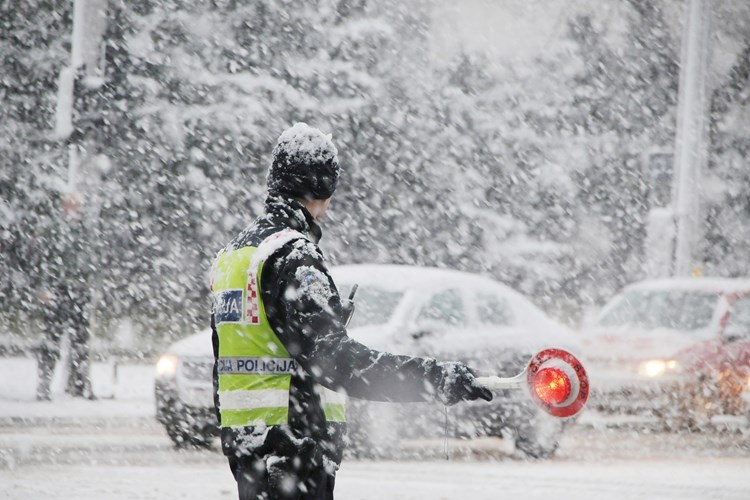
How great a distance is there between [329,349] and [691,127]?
1790cm

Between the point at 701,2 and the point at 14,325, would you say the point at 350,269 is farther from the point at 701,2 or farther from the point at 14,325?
the point at 14,325

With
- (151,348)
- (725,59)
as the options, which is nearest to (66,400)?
(151,348)

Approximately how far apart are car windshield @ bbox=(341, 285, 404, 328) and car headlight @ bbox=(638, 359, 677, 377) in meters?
3.21

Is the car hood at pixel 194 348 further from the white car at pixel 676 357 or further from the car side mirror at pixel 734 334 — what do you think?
the car side mirror at pixel 734 334

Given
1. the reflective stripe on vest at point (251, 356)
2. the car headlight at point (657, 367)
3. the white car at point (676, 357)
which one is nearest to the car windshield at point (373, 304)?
the white car at point (676, 357)

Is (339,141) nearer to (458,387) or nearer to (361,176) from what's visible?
(361,176)

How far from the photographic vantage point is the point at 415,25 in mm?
27203

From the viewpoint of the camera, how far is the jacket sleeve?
3.69 meters

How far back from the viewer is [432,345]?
39.9 ft

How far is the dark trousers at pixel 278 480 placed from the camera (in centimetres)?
385

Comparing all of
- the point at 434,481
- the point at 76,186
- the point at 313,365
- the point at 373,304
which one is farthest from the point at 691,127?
the point at 313,365

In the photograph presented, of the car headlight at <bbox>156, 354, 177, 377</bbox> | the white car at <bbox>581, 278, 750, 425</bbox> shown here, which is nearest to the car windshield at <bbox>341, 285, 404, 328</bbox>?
the car headlight at <bbox>156, 354, 177, 377</bbox>

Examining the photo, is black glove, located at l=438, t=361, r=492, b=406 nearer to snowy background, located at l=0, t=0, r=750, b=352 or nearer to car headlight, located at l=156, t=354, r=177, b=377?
car headlight, located at l=156, t=354, r=177, b=377

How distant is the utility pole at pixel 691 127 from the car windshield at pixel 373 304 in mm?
9368
